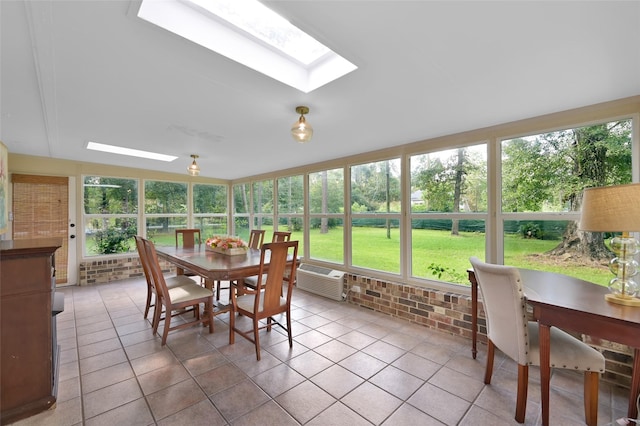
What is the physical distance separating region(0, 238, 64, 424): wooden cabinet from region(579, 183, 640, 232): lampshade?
3466mm

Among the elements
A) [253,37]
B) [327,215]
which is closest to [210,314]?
[327,215]

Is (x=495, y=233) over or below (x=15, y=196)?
below

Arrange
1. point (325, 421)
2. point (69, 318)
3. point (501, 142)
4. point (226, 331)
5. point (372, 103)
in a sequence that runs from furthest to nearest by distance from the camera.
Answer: point (69, 318), point (226, 331), point (501, 142), point (372, 103), point (325, 421)

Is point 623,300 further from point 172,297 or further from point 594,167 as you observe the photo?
point 172,297

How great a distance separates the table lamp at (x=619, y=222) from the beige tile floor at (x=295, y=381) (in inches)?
33.5

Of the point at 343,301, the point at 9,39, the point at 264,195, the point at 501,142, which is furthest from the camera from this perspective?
the point at 264,195

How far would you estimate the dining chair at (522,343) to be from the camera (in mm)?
1571

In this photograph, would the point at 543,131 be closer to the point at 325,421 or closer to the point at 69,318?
the point at 325,421

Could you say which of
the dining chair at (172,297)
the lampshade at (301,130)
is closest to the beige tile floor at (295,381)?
the dining chair at (172,297)

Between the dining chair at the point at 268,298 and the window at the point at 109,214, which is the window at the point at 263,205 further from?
the dining chair at the point at 268,298

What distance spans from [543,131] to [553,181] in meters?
0.49

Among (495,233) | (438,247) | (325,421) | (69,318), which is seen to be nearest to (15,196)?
(69,318)

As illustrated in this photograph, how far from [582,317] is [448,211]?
1825 millimetres

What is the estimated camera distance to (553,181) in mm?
2449
